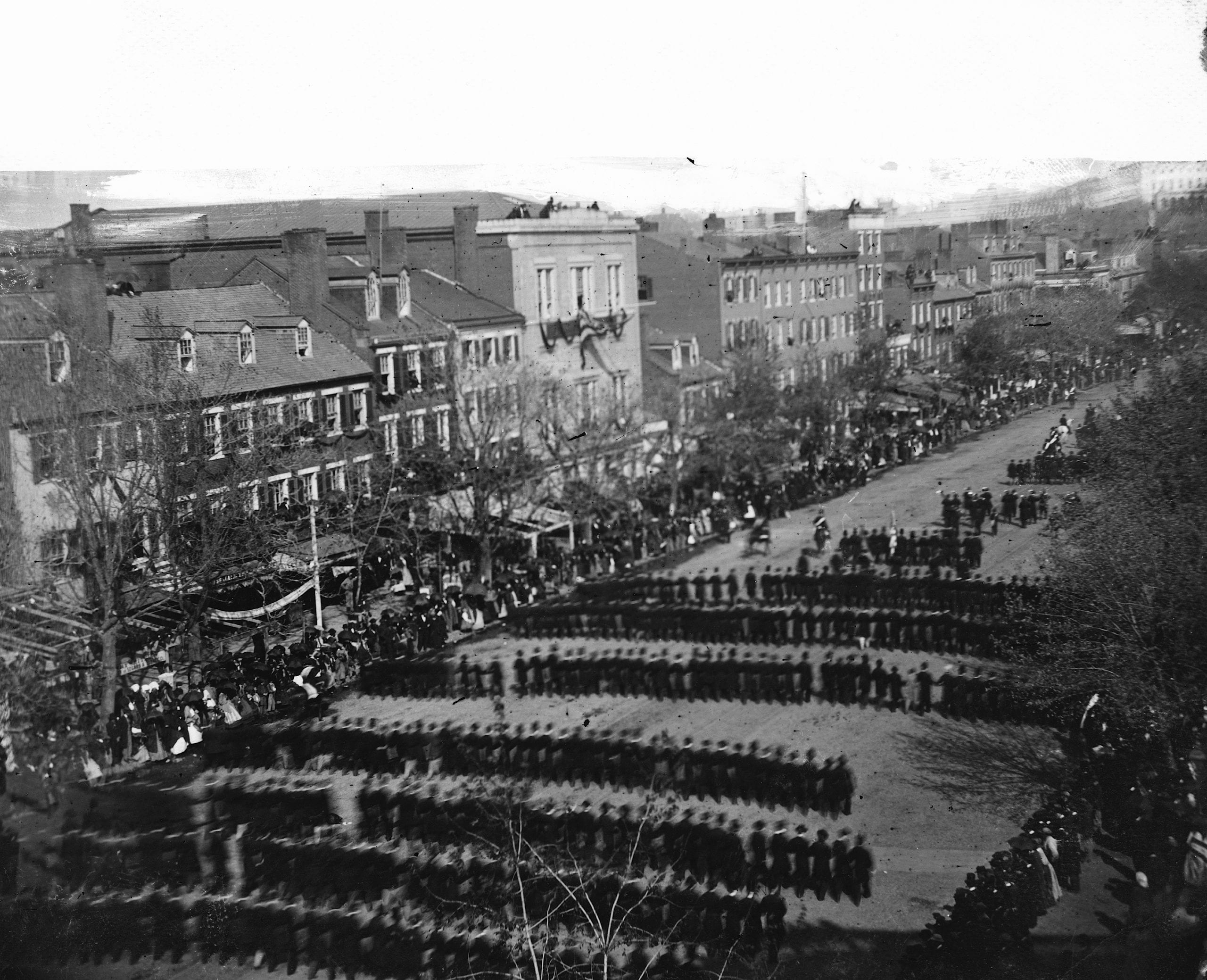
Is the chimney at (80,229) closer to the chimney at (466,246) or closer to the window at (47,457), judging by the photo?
the window at (47,457)

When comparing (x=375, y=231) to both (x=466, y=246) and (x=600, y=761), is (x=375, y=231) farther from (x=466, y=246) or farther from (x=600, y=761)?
(x=600, y=761)

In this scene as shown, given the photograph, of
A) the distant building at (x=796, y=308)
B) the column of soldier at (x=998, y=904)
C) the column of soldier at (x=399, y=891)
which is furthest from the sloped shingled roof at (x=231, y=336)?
the column of soldier at (x=998, y=904)

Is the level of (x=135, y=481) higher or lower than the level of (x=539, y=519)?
higher

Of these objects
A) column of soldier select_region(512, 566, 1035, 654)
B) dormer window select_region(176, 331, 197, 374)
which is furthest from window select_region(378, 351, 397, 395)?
column of soldier select_region(512, 566, 1035, 654)

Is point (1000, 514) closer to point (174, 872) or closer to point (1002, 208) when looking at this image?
point (1002, 208)

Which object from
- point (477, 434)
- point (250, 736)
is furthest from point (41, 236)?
point (477, 434)

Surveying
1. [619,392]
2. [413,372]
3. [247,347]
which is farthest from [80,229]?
[619,392]

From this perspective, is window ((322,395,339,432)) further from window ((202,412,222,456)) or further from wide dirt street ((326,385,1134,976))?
wide dirt street ((326,385,1134,976))
